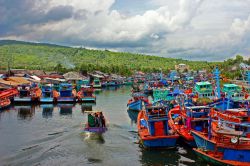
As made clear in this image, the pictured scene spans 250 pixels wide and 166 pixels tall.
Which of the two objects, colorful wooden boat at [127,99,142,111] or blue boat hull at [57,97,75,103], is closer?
colorful wooden boat at [127,99,142,111]

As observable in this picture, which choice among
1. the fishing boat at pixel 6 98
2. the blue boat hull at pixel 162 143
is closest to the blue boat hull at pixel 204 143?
the blue boat hull at pixel 162 143

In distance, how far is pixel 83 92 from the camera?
74312 mm

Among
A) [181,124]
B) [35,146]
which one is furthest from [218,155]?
[35,146]

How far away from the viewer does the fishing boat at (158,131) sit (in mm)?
30922

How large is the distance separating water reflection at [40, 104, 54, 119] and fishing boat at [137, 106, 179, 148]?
25.2m

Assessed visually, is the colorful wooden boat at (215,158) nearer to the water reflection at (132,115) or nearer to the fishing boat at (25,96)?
the water reflection at (132,115)

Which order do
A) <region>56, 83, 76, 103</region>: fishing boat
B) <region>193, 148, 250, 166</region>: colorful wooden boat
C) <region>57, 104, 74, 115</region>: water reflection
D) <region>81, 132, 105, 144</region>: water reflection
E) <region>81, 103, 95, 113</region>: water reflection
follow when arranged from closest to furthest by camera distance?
<region>193, 148, 250, 166</region>: colorful wooden boat
<region>81, 132, 105, 144</region>: water reflection
<region>57, 104, 74, 115</region>: water reflection
<region>81, 103, 95, 113</region>: water reflection
<region>56, 83, 76, 103</region>: fishing boat

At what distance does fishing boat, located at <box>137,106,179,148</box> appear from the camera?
3092 cm

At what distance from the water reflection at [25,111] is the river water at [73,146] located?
1677 mm

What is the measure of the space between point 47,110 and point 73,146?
28.6 metres

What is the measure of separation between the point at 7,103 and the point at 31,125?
20.5 m

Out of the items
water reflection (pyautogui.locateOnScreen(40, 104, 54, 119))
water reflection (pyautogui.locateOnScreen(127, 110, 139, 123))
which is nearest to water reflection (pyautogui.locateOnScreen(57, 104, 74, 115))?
water reflection (pyautogui.locateOnScreen(40, 104, 54, 119))

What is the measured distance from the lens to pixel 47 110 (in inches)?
2382

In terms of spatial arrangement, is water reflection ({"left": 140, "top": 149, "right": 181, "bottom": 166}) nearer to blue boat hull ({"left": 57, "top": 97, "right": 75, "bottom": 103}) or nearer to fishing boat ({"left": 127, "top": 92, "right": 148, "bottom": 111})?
fishing boat ({"left": 127, "top": 92, "right": 148, "bottom": 111})
